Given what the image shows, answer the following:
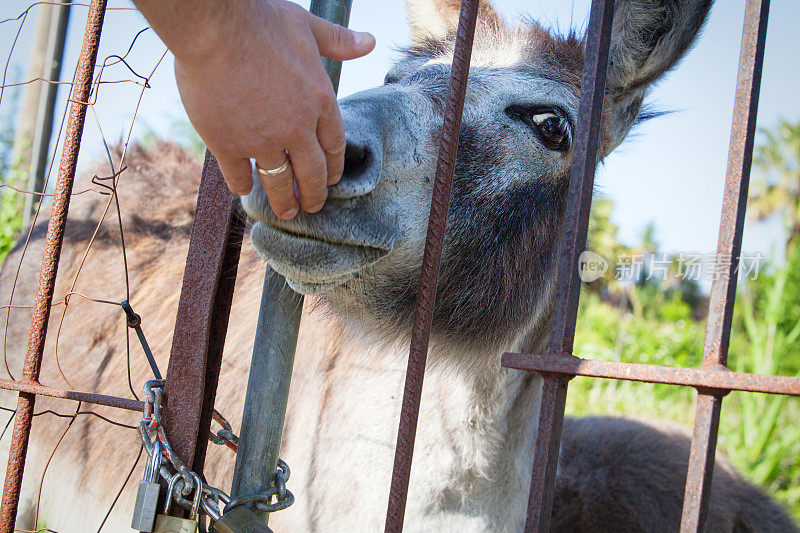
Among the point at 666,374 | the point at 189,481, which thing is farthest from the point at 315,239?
the point at 666,374

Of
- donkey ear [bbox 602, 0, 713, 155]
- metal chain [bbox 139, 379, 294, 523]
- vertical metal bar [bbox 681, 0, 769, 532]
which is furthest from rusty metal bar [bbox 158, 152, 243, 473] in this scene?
donkey ear [bbox 602, 0, 713, 155]

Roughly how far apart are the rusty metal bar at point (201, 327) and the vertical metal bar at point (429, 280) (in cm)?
46

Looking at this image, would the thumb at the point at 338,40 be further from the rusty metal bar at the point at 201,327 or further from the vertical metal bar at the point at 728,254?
the vertical metal bar at the point at 728,254

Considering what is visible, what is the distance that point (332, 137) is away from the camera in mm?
1001

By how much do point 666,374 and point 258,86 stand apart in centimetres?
80

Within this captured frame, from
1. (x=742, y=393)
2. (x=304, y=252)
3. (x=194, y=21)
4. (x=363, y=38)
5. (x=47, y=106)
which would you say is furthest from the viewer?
(x=742, y=393)

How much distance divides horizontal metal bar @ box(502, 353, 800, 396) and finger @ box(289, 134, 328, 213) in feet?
1.58

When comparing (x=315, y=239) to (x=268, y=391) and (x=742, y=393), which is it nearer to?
(x=268, y=391)

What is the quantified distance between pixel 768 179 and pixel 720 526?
51.5 ft

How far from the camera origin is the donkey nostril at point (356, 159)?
1.24 metres

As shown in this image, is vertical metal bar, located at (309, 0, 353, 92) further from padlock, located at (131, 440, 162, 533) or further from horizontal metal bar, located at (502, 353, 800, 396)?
padlock, located at (131, 440, 162, 533)

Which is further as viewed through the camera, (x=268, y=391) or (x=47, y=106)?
(x=47, y=106)

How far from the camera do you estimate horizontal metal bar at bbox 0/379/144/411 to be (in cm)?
160

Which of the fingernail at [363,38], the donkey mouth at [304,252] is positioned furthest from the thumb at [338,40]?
the donkey mouth at [304,252]
